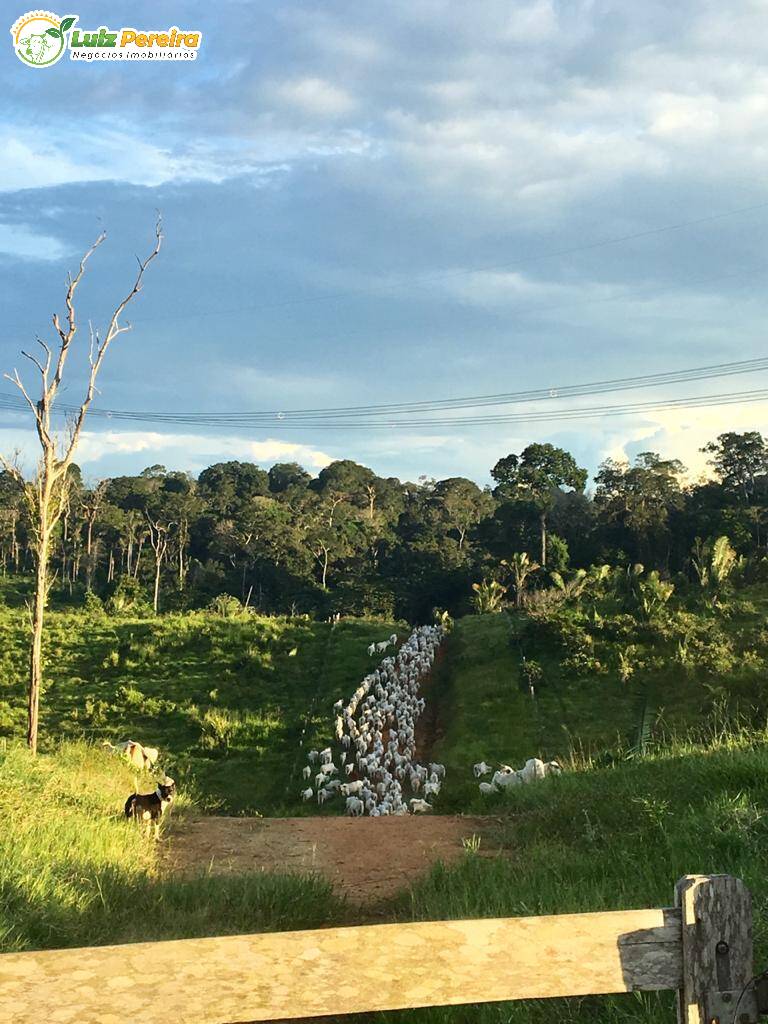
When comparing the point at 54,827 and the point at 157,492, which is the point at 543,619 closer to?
the point at 54,827

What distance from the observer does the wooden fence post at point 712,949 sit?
288cm

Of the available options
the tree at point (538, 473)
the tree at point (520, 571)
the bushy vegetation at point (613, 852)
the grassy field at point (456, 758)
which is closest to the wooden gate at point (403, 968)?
the grassy field at point (456, 758)

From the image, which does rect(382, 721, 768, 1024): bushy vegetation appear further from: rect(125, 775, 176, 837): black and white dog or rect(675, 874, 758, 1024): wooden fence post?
rect(125, 775, 176, 837): black and white dog

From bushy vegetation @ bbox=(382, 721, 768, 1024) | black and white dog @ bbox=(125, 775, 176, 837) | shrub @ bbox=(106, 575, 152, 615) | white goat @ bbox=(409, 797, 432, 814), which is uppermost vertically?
bushy vegetation @ bbox=(382, 721, 768, 1024)

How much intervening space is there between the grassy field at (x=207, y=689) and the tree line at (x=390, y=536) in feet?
22.9

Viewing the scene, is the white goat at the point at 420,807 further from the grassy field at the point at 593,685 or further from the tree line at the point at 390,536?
the tree line at the point at 390,536

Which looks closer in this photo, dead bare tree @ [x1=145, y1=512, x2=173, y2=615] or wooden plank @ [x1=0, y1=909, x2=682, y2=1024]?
wooden plank @ [x1=0, y1=909, x2=682, y2=1024]

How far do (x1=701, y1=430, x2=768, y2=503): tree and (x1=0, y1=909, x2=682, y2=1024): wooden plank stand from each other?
49.0 m

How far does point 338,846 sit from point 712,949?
736cm

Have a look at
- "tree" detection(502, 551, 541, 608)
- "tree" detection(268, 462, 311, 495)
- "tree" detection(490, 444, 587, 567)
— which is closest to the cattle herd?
"tree" detection(502, 551, 541, 608)

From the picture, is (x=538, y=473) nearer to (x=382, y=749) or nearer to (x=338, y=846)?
(x=382, y=749)

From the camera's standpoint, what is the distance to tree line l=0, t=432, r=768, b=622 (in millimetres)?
42250

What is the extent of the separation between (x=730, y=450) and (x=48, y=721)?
41298 mm

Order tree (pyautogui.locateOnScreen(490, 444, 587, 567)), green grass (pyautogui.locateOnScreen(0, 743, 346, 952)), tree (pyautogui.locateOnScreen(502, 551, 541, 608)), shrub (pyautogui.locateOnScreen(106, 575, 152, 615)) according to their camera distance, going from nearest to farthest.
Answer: green grass (pyautogui.locateOnScreen(0, 743, 346, 952)) → tree (pyautogui.locateOnScreen(502, 551, 541, 608)) → shrub (pyautogui.locateOnScreen(106, 575, 152, 615)) → tree (pyautogui.locateOnScreen(490, 444, 587, 567))
